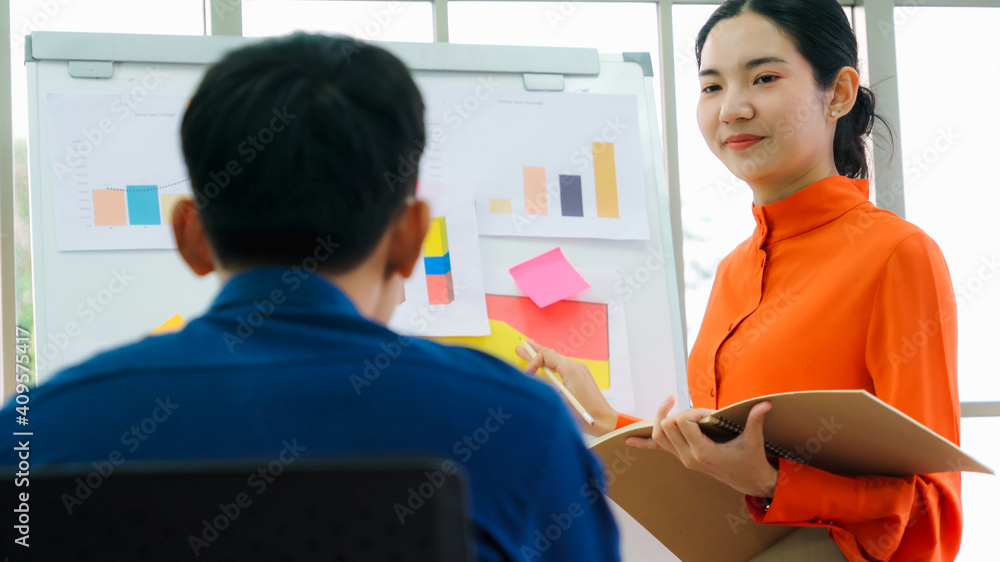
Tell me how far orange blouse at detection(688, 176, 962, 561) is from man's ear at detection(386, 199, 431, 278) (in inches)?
29.9

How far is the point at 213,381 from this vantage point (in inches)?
21.7

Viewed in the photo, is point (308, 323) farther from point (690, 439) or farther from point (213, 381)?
point (690, 439)

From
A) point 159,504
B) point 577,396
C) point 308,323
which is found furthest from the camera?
point 577,396

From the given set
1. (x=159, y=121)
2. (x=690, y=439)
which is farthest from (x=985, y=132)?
(x=159, y=121)

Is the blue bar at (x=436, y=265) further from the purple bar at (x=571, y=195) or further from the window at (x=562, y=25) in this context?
the window at (x=562, y=25)

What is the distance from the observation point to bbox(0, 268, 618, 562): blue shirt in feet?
1.78

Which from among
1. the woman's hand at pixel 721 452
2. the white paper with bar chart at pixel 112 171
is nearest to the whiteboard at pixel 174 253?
the white paper with bar chart at pixel 112 171

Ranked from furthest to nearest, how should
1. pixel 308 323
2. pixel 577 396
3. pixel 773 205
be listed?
pixel 577 396, pixel 773 205, pixel 308 323

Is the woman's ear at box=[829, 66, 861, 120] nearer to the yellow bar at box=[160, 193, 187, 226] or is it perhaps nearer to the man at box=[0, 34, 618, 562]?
the man at box=[0, 34, 618, 562]

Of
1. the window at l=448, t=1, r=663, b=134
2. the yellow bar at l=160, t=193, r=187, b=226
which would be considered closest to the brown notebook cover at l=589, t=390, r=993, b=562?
the yellow bar at l=160, t=193, r=187, b=226

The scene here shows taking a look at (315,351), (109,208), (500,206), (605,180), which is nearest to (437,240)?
(500,206)

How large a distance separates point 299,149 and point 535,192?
141cm

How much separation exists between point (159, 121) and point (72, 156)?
183 mm

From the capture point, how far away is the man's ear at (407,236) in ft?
2.19
